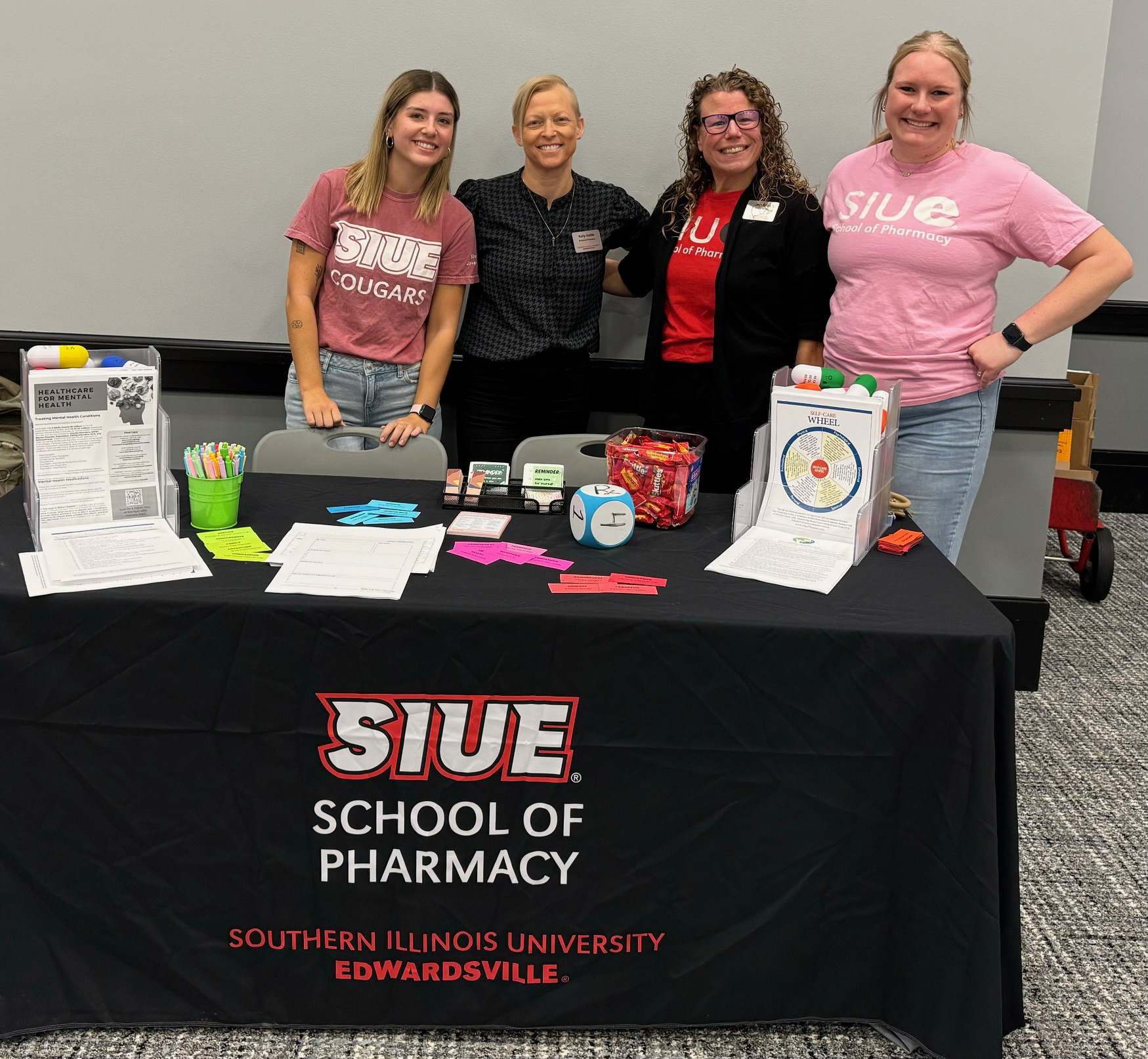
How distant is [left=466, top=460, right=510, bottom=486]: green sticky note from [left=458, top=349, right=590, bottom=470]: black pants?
63 centimetres

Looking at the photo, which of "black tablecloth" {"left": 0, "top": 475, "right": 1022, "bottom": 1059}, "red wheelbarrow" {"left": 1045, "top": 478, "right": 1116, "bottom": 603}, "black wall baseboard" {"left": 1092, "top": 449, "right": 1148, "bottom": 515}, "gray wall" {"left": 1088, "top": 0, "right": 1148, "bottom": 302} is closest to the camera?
"black tablecloth" {"left": 0, "top": 475, "right": 1022, "bottom": 1059}

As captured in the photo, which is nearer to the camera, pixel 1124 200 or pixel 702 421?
pixel 702 421

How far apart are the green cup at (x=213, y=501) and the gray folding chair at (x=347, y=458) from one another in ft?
1.66

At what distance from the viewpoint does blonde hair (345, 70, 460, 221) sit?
94.1 inches

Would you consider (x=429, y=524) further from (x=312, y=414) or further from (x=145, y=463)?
(x=312, y=414)

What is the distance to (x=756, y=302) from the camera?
245cm

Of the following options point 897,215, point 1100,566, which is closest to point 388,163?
point 897,215

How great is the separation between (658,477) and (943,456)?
2.56 feet

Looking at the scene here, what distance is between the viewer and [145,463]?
180 cm

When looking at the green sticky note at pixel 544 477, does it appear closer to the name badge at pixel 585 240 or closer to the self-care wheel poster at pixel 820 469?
the self-care wheel poster at pixel 820 469

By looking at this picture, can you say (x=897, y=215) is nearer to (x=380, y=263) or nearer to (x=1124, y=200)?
(x=380, y=263)

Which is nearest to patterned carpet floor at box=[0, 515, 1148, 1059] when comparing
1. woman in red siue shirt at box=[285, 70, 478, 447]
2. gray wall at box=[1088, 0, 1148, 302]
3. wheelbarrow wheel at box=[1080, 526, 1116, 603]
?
wheelbarrow wheel at box=[1080, 526, 1116, 603]

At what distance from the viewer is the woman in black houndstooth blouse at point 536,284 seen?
8.41 feet

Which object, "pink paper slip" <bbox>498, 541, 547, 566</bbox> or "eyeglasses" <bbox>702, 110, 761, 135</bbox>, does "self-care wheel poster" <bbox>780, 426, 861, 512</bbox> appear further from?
"eyeglasses" <bbox>702, 110, 761, 135</bbox>
